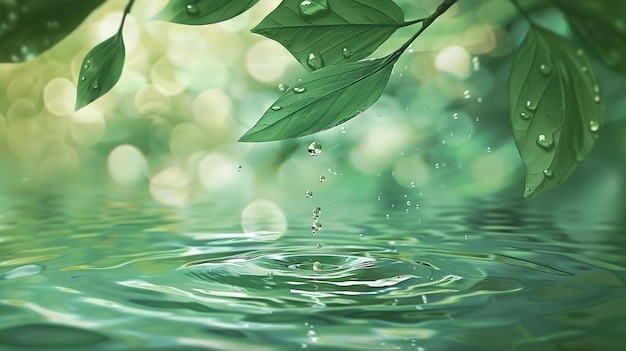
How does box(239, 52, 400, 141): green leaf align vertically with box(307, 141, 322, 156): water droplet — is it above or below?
below

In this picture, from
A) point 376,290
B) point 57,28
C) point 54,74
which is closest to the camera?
point 57,28

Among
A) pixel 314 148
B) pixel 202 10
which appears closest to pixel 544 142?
pixel 202 10

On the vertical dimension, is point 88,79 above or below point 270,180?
below

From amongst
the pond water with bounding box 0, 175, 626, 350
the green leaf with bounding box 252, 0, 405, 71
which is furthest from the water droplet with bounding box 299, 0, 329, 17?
the pond water with bounding box 0, 175, 626, 350

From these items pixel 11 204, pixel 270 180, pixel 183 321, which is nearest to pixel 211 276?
pixel 183 321

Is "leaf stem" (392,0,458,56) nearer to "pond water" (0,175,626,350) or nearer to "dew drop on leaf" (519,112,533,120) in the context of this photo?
"dew drop on leaf" (519,112,533,120)

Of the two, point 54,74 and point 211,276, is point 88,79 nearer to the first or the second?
point 211,276

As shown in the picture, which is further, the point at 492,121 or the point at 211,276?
the point at 492,121
